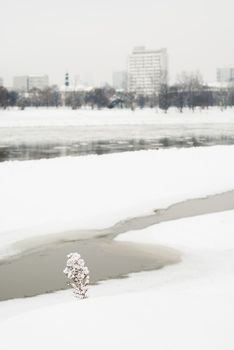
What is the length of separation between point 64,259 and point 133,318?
592 cm

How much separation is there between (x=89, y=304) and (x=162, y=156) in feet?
79.8

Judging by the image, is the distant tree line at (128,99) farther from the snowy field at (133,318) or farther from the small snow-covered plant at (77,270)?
the small snow-covered plant at (77,270)

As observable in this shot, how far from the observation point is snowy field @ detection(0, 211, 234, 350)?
7.57 m

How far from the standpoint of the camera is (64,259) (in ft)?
46.1

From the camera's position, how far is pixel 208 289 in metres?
10.0

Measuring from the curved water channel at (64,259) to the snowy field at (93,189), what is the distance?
51 centimetres

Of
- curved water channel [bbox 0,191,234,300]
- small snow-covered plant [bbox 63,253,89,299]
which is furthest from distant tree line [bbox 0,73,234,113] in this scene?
small snow-covered plant [bbox 63,253,89,299]

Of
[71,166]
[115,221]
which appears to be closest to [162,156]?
[71,166]

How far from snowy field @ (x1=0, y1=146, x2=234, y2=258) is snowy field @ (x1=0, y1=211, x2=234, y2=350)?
192 inches

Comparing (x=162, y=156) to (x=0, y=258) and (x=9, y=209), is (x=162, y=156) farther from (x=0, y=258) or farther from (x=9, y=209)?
(x=0, y=258)

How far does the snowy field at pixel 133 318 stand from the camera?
7570mm

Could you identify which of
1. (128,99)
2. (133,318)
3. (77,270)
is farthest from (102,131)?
(128,99)

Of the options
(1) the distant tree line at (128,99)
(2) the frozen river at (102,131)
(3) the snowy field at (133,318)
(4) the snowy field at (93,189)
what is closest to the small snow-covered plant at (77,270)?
(3) the snowy field at (133,318)

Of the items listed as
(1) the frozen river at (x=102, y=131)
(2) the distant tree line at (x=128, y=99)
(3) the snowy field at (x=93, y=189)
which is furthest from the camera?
(2) the distant tree line at (x=128, y=99)
